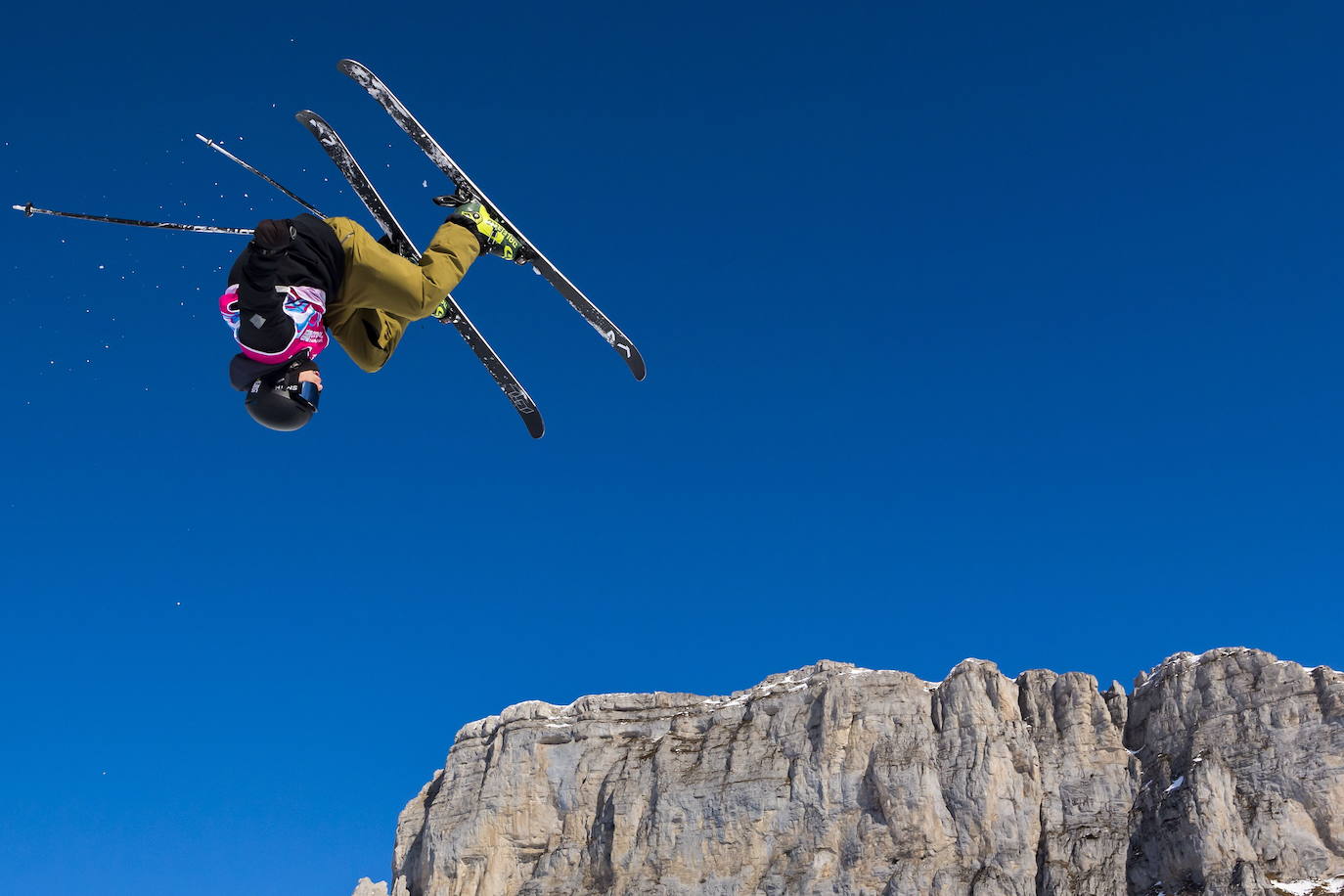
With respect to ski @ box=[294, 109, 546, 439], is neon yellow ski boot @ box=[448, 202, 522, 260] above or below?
below

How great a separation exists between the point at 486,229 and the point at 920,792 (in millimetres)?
117153

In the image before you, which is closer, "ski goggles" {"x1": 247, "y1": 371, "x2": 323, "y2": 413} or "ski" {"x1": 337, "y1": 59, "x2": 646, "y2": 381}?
"ski goggles" {"x1": 247, "y1": 371, "x2": 323, "y2": 413}

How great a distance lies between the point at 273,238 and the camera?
1062cm

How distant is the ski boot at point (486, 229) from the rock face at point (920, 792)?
107018 millimetres

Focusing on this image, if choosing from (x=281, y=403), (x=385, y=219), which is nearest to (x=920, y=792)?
(x=385, y=219)

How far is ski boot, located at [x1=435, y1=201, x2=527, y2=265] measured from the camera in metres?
13.2

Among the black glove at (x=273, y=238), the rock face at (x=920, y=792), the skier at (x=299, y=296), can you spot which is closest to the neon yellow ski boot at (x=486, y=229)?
the skier at (x=299, y=296)

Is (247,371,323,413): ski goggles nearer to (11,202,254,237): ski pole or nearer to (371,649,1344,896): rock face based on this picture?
(11,202,254,237): ski pole

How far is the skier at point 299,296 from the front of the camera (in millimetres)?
10633

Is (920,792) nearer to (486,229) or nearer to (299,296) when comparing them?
(486,229)

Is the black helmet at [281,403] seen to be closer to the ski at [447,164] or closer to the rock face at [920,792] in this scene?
the ski at [447,164]

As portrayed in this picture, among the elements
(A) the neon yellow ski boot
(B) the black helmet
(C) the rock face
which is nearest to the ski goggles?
(B) the black helmet

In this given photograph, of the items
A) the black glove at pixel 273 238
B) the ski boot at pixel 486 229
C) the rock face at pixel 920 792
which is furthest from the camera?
the rock face at pixel 920 792

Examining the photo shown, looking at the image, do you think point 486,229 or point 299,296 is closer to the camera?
point 299,296
